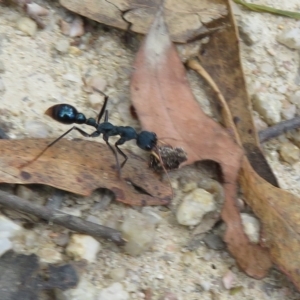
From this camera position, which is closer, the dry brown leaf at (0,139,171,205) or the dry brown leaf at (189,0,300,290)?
the dry brown leaf at (0,139,171,205)

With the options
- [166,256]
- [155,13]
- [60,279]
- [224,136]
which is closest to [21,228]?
[60,279]

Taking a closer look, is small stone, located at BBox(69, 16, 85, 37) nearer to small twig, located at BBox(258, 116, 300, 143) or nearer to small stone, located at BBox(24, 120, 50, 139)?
small stone, located at BBox(24, 120, 50, 139)

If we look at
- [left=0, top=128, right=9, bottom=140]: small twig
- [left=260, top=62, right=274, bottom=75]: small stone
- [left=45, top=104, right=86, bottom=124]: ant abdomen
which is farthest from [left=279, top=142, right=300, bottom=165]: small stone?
[left=0, top=128, right=9, bottom=140]: small twig

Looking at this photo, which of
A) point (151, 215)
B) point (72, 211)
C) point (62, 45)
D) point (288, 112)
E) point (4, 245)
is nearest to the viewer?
point (4, 245)

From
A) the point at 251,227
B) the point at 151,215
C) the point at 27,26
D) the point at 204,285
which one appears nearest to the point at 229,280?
the point at 204,285

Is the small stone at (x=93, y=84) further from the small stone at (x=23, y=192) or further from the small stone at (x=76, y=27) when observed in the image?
the small stone at (x=23, y=192)

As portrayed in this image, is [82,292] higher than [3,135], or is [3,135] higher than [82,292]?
[3,135]

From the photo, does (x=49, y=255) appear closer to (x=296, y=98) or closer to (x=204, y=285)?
(x=204, y=285)
